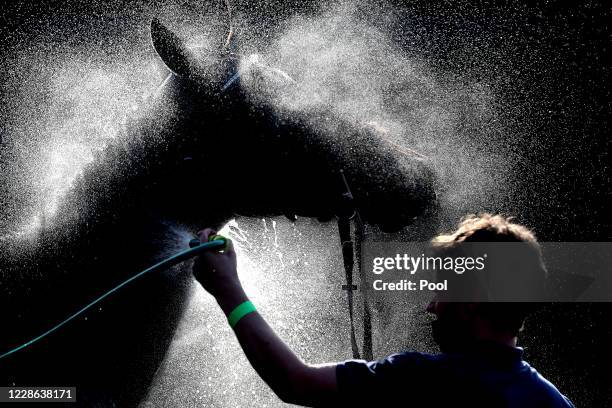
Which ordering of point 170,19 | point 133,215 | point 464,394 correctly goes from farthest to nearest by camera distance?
point 170,19 < point 133,215 < point 464,394

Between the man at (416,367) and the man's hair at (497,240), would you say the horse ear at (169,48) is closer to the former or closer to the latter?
the man at (416,367)

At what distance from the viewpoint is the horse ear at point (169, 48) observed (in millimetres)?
1238

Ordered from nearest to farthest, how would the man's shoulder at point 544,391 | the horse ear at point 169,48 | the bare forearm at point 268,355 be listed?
the bare forearm at point 268,355 → the man's shoulder at point 544,391 → the horse ear at point 169,48

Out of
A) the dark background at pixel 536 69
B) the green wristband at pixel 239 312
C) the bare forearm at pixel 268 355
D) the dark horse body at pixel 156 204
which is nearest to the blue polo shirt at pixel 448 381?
the bare forearm at pixel 268 355

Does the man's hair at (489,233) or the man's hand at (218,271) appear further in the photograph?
the man's hair at (489,233)

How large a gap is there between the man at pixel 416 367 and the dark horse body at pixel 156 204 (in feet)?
1.72

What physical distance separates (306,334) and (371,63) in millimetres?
2573

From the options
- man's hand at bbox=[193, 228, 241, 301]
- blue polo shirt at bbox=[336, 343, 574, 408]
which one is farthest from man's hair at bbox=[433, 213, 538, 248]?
man's hand at bbox=[193, 228, 241, 301]

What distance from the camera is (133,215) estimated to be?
1337 mm

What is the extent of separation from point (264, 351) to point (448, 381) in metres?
0.44

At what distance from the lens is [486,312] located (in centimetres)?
96

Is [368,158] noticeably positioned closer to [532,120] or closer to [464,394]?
[464,394]

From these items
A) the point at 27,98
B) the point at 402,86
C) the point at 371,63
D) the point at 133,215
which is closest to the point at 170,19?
the point at 27,98

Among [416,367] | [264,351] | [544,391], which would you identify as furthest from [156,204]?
[544,391]
